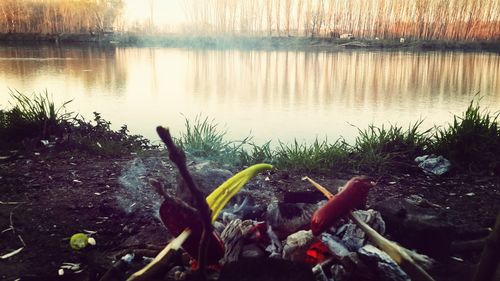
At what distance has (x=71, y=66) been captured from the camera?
720 centimetres

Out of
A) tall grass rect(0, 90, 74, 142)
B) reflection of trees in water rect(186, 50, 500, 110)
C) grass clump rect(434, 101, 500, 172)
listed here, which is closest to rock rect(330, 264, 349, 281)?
grass clump rect(434, 101, 500, 172)

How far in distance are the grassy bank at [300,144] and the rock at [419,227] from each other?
1093 millimetres

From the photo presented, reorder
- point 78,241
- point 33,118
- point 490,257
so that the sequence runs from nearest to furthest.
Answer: point 490,257, point 78,241, point 33,118

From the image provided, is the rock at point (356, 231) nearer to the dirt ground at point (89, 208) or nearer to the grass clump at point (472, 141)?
the dirt ground at point (89, 208)

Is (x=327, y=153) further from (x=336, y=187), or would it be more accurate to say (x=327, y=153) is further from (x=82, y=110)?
(x=82, y=110)

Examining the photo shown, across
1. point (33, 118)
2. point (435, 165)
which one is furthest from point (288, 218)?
point (33, 118)

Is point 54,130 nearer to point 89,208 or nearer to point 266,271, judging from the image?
point 89,208

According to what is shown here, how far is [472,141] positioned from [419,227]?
1688 mm

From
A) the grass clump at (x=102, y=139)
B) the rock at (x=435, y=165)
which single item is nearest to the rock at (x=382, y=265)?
the rock at (x=435, y=165)

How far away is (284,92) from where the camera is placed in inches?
213

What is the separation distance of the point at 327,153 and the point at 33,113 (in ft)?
7.50

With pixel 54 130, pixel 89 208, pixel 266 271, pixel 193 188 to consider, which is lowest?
pixel 89 208

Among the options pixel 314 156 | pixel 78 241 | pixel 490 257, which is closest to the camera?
pixel 490 257

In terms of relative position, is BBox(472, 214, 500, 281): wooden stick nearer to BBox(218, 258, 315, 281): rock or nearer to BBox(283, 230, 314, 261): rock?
BBox(218, 258, 315, 281): rock
